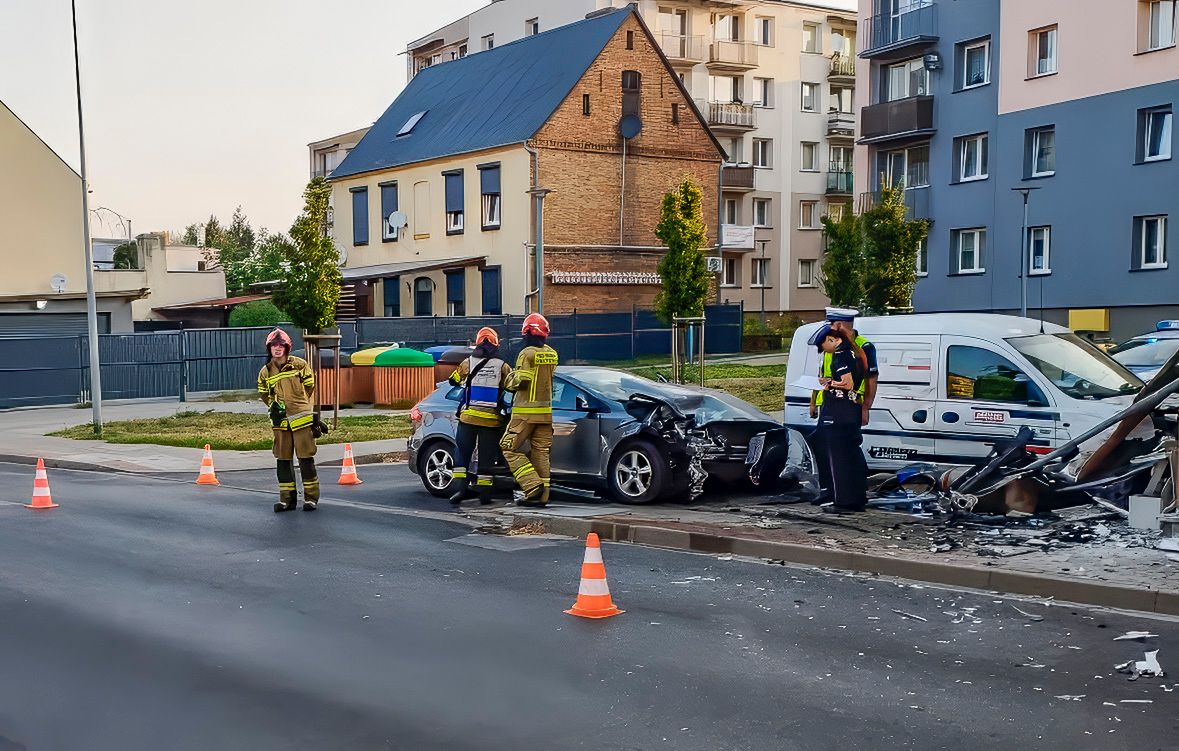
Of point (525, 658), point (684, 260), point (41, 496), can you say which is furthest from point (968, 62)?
point (525, 658)

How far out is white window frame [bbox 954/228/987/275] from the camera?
128 ft

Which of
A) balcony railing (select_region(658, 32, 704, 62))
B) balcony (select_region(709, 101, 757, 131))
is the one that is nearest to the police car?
balcony (select_region(709, 101, 757, 131))

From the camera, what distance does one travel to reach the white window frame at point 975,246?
3903cm

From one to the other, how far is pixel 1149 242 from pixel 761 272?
27.1 m

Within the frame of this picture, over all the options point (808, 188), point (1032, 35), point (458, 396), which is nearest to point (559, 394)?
point (458, 396)

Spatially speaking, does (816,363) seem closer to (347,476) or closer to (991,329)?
(991,329)

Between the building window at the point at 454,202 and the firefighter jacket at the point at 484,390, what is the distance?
3397cm

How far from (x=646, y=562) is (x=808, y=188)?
5346 centimetres

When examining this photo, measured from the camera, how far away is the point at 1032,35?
36.3 meters

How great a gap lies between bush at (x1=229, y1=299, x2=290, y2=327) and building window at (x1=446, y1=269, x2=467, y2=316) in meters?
6.64

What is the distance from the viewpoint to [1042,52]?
120ft

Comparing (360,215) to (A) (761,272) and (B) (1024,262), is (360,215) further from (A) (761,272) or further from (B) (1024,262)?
(B) (1024,262)

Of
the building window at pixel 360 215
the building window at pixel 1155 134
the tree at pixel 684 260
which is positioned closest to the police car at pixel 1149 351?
the tree at pixel 684 260

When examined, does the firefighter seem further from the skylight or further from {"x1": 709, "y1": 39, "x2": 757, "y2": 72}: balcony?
{"x1": 709, "y1": 39, "x2": 757, "y2": 72}: balcony
